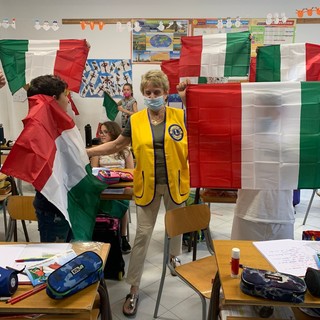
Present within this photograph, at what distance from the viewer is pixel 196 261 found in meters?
2.17

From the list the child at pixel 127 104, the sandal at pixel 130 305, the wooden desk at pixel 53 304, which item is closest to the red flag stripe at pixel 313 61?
the sandal at pixel 130 305

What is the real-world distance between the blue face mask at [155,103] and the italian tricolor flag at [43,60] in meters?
1.42

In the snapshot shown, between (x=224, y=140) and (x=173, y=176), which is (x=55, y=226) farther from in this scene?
(x=224, y=140)

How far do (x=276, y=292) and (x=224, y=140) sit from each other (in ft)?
2.77

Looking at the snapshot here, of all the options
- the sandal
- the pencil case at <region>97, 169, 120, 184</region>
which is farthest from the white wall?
the sandal

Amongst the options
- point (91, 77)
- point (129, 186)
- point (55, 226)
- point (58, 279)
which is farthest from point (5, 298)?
point (91, 77)

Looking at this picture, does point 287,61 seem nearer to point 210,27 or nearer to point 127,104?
point 210,27

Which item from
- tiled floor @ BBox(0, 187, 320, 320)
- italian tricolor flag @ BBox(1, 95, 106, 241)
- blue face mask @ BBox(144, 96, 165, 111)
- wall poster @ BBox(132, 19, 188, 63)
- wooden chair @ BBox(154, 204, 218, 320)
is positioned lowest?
tiled floor @ BBox(0, 187, 320, 320)

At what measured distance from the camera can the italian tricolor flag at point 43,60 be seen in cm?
338

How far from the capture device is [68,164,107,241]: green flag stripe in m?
1.82

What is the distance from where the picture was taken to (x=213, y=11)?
18.5 ft

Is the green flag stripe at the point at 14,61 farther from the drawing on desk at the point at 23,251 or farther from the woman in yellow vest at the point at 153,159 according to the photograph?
the drawing on desk at the point at 23,251

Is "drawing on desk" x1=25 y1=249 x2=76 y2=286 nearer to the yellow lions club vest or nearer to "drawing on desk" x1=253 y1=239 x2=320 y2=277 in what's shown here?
the yellow lions club vest

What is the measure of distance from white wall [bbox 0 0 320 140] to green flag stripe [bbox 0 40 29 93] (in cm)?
259
